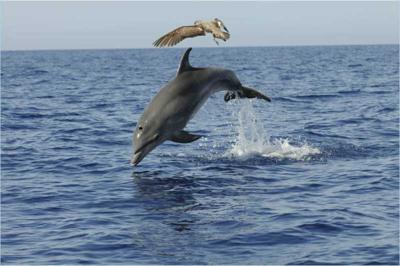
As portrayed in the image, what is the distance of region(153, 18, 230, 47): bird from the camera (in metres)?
11.4

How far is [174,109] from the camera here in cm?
1376

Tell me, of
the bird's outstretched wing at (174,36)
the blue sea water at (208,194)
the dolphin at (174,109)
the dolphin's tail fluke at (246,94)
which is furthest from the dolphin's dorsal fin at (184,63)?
the blue sea water at (208,194)

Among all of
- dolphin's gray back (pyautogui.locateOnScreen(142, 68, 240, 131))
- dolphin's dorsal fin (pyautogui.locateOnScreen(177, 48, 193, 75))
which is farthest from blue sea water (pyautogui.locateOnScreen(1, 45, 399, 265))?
dolphin's dorsal fin (pyautogui.locateOnScreen(177, 48, 193, 75))

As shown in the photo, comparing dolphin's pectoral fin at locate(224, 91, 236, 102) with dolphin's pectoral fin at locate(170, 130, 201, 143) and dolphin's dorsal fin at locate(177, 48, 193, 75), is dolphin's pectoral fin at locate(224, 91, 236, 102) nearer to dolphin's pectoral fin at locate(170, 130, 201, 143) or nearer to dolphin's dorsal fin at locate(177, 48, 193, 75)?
dolphin's dorsal fin at locate(177, 48, 193, 75)

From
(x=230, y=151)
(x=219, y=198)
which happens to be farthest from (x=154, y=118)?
(x=230, y=151)

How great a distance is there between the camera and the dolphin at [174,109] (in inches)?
538

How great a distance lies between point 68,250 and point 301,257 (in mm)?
3472

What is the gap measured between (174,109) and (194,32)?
2.08 metres

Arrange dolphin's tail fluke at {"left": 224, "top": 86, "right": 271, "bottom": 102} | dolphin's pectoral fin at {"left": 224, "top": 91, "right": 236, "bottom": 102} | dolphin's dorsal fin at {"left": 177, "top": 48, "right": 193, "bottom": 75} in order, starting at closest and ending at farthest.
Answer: dolphin's dorsal fin at {"left": 177, "top": 48, "right": 193, "bottom": 75}
dolphin's tail fluke at {"left": 224, "top": 86, "right": 271, "bottom": 102}
dolphin's pectoral fin at {"left": 224, "top": 91, "right": 236, "bottom": 102}

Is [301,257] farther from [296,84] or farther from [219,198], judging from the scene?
[296,84]

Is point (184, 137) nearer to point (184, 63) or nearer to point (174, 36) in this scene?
point (184, 63)

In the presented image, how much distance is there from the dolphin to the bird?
97 centimetres

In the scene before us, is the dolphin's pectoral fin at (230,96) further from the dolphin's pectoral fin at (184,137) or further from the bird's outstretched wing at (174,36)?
Answer: the bird's outstretched wing at (174,36)

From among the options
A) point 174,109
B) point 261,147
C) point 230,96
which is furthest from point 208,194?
point 261,147
